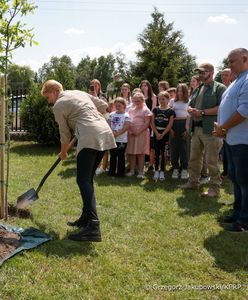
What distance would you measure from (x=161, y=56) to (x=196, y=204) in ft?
59.9

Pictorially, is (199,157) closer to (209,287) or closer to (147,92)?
(147,92)

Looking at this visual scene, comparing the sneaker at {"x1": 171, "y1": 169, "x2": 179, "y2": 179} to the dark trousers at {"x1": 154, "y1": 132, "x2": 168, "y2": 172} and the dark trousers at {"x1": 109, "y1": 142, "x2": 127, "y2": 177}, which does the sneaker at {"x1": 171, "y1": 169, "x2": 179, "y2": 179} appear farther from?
the dark trousers at {"x1": 109, "y1": 142, "x2": 127, "y2": 177}

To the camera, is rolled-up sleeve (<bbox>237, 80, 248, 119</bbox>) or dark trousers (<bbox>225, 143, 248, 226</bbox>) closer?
rolled-up sleeve (<bbox>237, 80, 248, 119</bbox>)

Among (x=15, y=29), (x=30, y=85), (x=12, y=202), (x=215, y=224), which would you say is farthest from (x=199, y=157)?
(x=30, y=85)

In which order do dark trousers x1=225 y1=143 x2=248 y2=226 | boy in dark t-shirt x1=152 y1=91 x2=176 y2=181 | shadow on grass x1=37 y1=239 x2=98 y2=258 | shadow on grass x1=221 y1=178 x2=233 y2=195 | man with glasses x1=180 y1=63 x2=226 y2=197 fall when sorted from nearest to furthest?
shadow on grass x1=37 y1=239 x2=98 y2=258
dark trousers x1=225 y1=143 x2=248 y2=226
man with glasses x1=180 y1=63 x2=226 y2=197
shadow on grass x1=221 y1=178 x2=233 y2=195
boy in dark t-shirt x1=152 y1=91 x2=176 y2=181

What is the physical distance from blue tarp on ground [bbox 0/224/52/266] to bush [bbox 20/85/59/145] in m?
6.61

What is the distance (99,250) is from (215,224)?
1.74 metres

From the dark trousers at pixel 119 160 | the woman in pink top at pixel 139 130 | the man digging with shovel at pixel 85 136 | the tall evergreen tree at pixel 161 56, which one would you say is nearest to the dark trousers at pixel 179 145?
the woman in pink top at pixel 139 130

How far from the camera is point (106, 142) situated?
14.1 ft

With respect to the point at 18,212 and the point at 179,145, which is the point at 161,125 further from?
the point at 18,212

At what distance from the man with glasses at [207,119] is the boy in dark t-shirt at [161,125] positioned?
3.31ft

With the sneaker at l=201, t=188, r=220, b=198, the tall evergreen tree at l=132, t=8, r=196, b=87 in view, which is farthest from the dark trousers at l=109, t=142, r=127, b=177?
the tall evergreen tree at l=132, t=8, r=196, b=87

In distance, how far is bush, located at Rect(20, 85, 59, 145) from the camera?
1080 cm

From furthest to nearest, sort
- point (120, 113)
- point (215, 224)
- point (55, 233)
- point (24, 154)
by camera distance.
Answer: point (24, 154)
point (120, 113)
point (215, 224)
point (55, 233)
